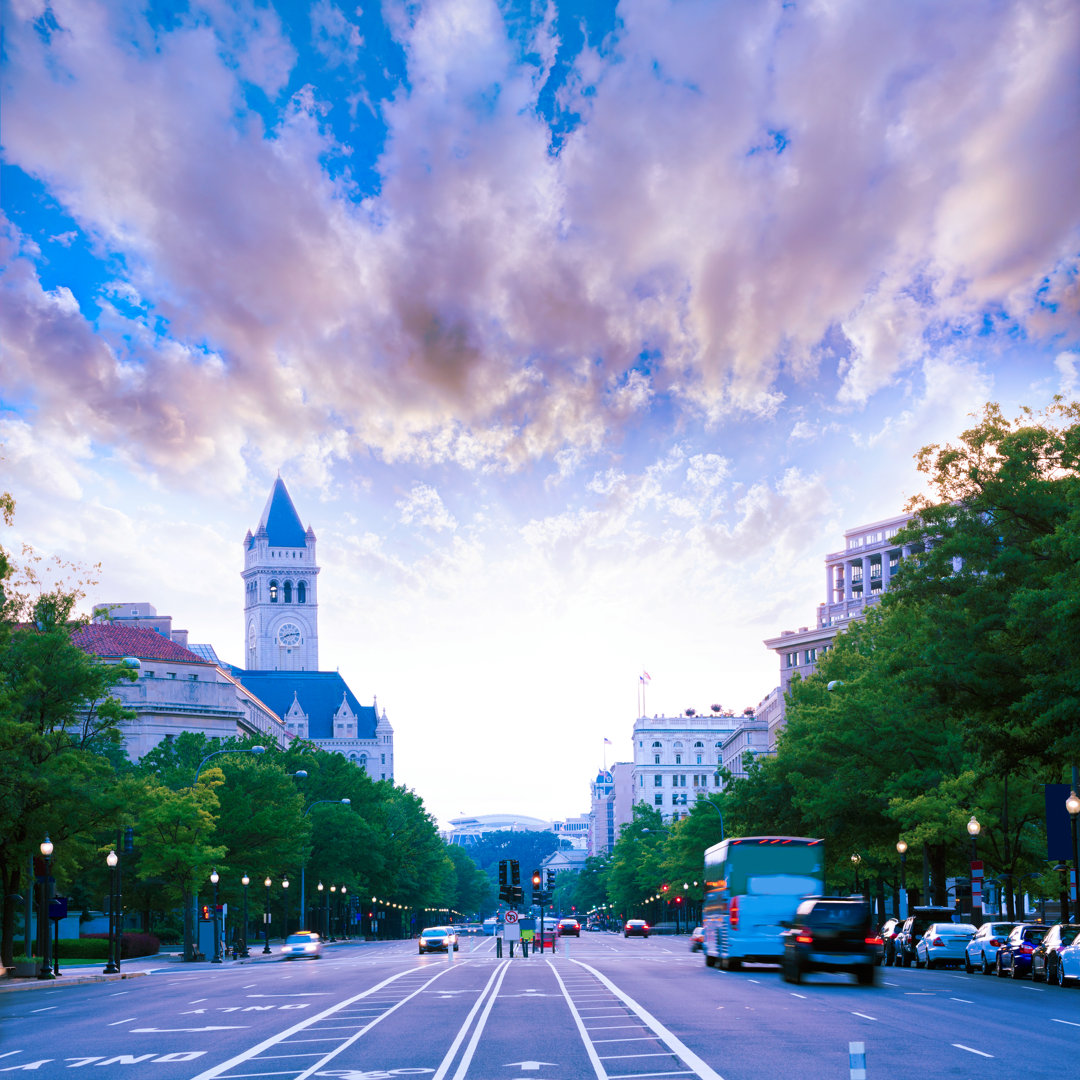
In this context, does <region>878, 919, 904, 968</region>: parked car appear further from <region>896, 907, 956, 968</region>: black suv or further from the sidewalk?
the sidewalk

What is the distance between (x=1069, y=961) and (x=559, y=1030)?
59.4 feet

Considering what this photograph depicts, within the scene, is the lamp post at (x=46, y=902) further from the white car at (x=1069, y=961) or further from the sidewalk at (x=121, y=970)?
the white car at (x=1069, y=961)

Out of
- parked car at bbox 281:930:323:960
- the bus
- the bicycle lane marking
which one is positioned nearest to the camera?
the bicycle lane marking

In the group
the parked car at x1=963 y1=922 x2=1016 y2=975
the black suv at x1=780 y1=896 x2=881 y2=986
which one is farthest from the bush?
the black suv at x1=780 y1=896 x2=881 y2=986

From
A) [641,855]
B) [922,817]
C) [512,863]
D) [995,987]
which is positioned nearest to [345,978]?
[512,863]

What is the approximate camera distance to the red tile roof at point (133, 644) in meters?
112

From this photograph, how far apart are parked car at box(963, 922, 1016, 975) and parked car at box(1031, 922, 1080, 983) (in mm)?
4003

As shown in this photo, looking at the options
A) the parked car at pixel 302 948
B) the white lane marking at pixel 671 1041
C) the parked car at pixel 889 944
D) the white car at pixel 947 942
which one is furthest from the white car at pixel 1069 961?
the parked car at pixel 302 948

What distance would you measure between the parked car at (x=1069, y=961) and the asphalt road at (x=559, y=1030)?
A: 62cm

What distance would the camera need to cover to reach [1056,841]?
47812 mm

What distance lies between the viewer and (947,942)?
45.7 m

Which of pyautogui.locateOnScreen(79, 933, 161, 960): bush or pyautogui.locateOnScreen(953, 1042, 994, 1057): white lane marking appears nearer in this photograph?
pyautogui.locateOnScreen(953, 1042, 994, 1057): white lane marking

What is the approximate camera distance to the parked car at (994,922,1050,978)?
3888cm

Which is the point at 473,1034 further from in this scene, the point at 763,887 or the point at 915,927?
the point at 915,927
